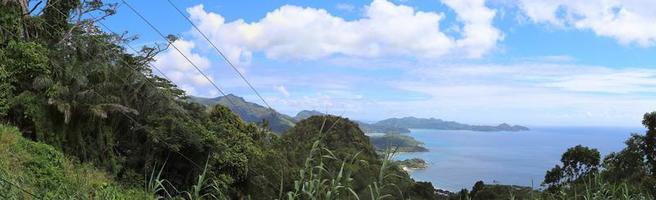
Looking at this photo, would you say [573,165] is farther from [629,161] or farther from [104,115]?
[104,115]

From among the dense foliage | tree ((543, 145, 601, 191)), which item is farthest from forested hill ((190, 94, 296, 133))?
tree ((543, 145, 601, 191))

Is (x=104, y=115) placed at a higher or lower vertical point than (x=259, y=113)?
lower

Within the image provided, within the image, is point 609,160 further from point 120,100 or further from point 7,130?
point 7,130

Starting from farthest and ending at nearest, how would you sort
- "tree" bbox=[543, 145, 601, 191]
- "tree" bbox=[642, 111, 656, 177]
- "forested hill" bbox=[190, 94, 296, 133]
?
"tree" bbox=[543, 145, 601, 191] < "tree" bbox=[642, 111, 656, 177] < "forested hill" bbox=[190, 94, 296, 133]

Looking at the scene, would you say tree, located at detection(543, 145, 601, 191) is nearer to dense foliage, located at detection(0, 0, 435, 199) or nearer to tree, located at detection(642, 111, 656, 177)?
tree, located at detection(642, 111, 656, 177)

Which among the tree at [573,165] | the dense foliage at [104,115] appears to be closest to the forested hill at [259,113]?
the dense foliage at [104,115]

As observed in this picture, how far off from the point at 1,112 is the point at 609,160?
25.1 meters

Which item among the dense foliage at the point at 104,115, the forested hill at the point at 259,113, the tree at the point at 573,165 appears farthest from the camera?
the tree at the point at 573,165

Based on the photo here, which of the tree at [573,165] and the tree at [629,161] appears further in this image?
the tree at [573,165]

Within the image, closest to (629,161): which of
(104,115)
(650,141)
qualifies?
(650,141)

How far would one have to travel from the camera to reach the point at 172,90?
20.1 metres

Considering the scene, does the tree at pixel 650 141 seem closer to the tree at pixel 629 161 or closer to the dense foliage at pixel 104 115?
the tree at pixel 629 161

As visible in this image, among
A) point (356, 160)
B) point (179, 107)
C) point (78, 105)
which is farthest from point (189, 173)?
point (356, 160)

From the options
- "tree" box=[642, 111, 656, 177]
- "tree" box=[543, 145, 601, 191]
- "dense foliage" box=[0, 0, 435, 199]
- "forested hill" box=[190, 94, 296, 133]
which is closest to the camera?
"forested hill" box=[190, 94, 296, 133]
